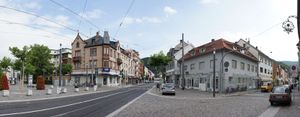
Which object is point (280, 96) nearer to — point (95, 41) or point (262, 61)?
point (262, 61)

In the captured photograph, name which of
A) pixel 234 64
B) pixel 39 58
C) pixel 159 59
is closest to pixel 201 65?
pixel 234 64

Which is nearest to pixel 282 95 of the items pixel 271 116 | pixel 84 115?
pixel 271 116

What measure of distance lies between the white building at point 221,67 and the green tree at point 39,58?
31.5 metres

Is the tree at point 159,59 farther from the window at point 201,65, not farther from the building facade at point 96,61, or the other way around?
the window at point 201,65

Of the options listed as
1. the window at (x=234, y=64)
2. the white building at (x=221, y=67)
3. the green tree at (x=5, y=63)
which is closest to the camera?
the white building at (x=221, y=67)

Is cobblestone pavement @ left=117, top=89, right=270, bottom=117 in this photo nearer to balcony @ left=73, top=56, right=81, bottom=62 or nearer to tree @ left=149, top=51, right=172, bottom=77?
tree @ left=149, top=51, right=172, bottom=77

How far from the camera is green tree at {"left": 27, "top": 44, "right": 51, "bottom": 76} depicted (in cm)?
7709

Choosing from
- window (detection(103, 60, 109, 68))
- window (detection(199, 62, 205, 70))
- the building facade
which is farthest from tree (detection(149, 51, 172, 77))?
window (detection(199, 62, 205, 70))

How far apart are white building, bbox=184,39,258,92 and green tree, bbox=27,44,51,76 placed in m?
31.5

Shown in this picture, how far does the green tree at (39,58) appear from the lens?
253ft

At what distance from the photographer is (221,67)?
175 feet

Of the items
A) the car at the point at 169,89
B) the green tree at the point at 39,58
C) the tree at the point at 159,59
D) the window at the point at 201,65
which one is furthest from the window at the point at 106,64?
the car at the point at 169,89

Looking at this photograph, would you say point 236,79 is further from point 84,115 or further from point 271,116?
point 84,115

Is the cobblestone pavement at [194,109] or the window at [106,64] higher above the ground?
the window at [106,64]
